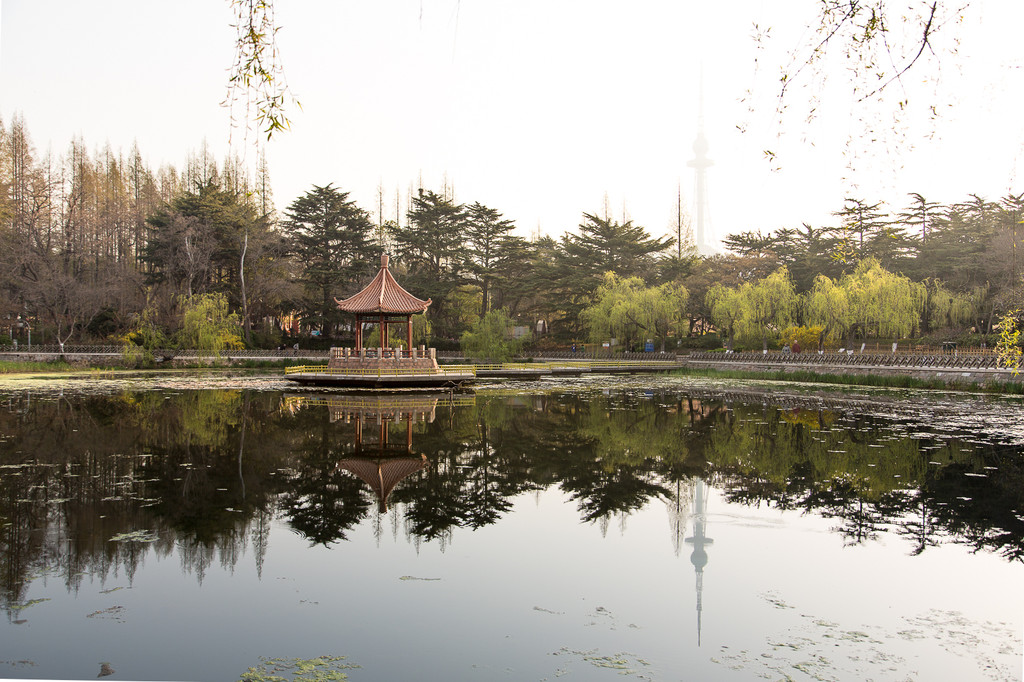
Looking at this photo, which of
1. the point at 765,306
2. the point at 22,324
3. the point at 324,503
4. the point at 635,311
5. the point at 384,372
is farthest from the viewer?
the point at 635,311

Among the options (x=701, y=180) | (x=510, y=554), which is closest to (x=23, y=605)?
(x=510, y=554)

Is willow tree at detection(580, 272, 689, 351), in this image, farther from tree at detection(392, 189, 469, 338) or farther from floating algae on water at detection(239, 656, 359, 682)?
floating algae on water at detection(239, 656, 359, 682)

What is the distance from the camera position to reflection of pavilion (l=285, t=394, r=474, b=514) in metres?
9.46

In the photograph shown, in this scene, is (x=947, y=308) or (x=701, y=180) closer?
(x=947, y=308)

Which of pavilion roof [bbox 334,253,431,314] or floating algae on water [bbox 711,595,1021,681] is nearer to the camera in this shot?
floating algae on water [bbox 711,595,1021,681]

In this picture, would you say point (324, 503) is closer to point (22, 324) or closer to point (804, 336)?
point (804, 336)

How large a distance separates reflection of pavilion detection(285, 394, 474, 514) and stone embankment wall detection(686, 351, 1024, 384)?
649 inches

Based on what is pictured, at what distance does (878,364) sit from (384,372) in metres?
20.2

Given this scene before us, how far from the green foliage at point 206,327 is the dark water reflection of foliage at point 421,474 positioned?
48.5ft

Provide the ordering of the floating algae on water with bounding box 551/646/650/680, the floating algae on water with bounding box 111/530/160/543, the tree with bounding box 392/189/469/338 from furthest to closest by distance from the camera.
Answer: the tree with bounding box 392/189/469/338 < the floating algae on water with bounding box 111/530/160/543 < the floating algae on water with bounding box 551/646/650/680

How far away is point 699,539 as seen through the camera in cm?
682

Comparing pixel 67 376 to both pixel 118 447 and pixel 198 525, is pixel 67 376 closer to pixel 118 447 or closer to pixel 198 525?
pixel 118 447

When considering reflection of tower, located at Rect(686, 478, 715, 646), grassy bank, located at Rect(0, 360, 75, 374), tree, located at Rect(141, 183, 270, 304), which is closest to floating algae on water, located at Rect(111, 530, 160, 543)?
reflection of tower, located at Rect(686, 478, 715, 646)

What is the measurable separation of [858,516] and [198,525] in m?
7.54
